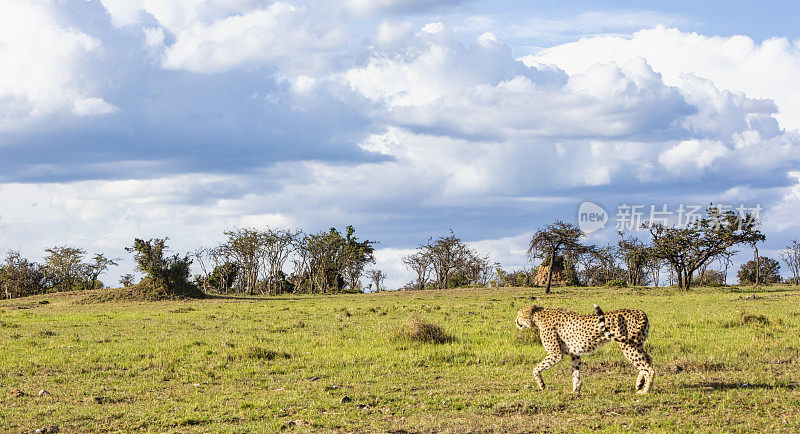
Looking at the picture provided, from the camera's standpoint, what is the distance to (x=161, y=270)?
5381 centimetres

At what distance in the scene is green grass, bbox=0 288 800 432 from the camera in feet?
33.6

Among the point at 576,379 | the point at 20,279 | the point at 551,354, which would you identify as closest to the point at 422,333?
the point at 551,354

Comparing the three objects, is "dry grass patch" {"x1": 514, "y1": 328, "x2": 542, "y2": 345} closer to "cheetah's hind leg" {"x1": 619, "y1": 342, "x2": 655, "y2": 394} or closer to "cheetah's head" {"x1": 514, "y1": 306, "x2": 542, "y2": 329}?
"cheetah's head" {"x1": 514, "y1": 306, "x2": 542, "y2": 329}

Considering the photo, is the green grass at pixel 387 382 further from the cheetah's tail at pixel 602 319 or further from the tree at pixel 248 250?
the tree at pixel 248 250

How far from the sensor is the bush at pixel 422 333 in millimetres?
18906

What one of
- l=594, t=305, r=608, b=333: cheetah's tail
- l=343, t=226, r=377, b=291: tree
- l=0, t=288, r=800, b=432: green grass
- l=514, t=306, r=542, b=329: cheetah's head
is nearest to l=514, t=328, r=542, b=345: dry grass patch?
l=0, t=288, r=800, b=432: green grass

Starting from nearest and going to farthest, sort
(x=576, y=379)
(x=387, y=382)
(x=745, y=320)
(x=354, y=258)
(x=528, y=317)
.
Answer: (x=576, y=379), (x=528, y=317), (x=387, y=382), (x=745, y=320), (x=354, y=258)

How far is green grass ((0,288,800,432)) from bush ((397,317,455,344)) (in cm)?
10

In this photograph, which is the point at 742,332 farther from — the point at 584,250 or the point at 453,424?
the point at 584,250

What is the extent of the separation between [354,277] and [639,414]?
7729 cm

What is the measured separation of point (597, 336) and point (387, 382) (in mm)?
4361

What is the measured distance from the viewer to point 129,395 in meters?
12.9

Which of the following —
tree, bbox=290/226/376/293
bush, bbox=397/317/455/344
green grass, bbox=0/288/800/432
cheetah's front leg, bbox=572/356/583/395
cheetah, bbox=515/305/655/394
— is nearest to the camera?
green grass, bbox=0/288/800/432

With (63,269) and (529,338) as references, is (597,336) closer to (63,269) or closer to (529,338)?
(529,338)
